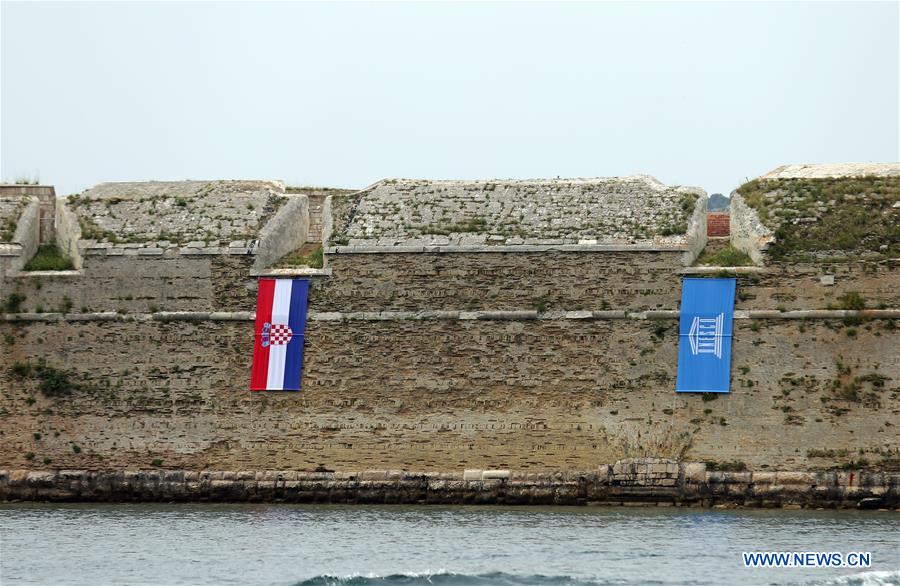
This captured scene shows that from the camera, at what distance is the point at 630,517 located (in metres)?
37.2

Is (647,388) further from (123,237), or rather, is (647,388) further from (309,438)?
(123,237)

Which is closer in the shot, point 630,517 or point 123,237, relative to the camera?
point 630,517

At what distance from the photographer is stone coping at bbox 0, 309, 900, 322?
38.9 meters

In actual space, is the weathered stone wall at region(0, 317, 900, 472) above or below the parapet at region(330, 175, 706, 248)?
below

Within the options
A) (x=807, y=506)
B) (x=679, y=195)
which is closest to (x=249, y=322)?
(x=679, y=195)

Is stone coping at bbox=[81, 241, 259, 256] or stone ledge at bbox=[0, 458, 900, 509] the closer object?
stone ledge at bbox=[0, 458, 900, 509]

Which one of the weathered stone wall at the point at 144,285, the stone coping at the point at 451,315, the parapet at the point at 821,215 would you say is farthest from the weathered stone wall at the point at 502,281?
the parapet at the point at 821,215

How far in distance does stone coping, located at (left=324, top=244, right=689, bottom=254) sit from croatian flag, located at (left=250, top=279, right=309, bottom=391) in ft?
3.55

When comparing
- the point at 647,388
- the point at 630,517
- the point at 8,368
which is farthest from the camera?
the point at 8,368

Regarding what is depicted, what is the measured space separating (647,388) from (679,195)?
13.5ft

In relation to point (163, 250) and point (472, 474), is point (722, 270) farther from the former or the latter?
point (163, 250)

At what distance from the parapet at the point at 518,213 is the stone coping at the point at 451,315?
4.20 feet

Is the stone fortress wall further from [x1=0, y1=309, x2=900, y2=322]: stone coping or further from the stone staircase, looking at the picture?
the stone staircase

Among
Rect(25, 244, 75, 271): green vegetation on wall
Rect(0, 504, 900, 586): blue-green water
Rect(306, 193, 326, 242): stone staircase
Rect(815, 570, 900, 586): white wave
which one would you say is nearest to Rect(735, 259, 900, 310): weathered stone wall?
Rect(0, 504, 900, 586): blue-green water
